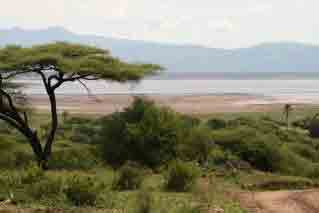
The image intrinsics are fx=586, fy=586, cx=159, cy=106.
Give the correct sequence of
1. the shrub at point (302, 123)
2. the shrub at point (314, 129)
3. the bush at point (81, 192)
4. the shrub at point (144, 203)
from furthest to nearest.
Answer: the shrub at point (302, 123)
the shrub at point (314, 129)
the bush at point (81, 192)
the shrub at point (144, 203)

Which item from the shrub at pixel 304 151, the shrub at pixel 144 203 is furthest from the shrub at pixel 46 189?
the shrub at pixel 304 151

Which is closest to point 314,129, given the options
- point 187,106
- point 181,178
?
point 181,178

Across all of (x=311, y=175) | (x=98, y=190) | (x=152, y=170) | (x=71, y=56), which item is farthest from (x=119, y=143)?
(x=98, y=190)

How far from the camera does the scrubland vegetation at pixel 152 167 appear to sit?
39.8 feet

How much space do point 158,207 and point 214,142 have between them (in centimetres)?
1429

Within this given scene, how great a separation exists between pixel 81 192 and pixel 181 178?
403 centimetres

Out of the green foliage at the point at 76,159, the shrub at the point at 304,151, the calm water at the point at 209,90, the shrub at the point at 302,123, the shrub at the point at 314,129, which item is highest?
the green foliage at the point at 76,159

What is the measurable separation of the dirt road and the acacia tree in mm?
7094

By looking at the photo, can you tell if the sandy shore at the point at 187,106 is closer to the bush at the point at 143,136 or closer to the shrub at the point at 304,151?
the shrub at the point at 304,151

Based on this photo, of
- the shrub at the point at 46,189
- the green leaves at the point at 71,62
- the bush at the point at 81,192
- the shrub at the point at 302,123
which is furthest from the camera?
the shrub at the point at 302,123

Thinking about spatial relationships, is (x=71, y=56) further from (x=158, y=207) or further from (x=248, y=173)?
(x=158, y=207)

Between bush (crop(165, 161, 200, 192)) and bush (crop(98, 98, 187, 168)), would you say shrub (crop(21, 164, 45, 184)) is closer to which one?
bush (crop(165, 161, 200, 192))

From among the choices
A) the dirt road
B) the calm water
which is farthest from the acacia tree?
the calm water

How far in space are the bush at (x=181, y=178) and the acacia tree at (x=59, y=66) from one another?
5566mm
